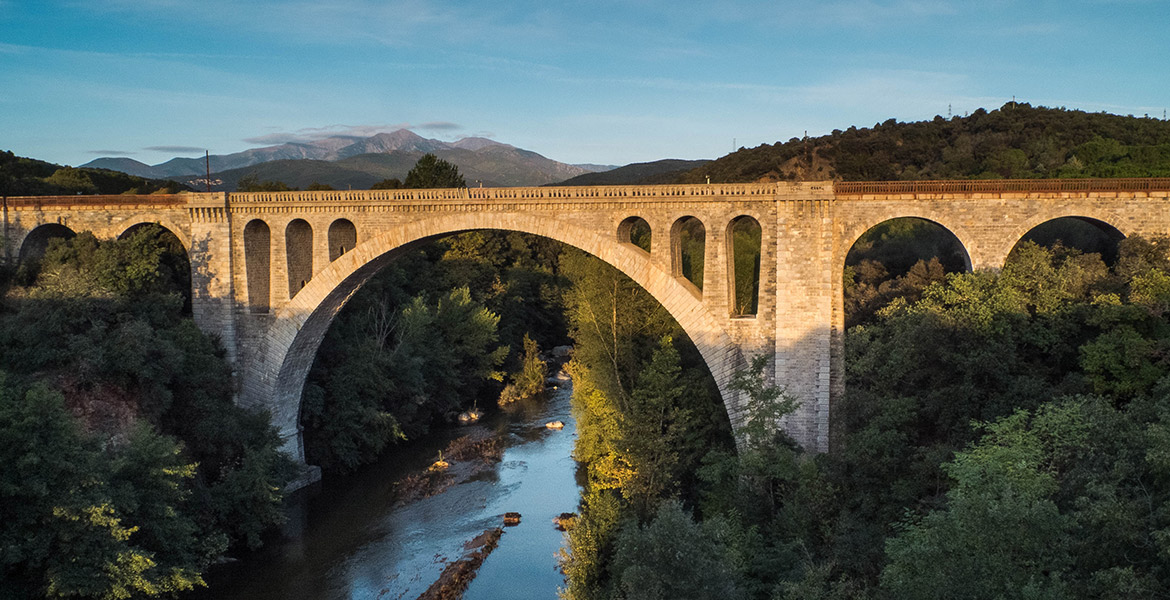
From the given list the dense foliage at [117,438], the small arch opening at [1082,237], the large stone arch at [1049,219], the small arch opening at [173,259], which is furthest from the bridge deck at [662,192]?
the dense foliage at [117,438]

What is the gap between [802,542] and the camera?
1697cm

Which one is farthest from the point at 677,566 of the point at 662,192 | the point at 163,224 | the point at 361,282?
the point at 163,224

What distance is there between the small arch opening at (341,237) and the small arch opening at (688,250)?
34.9 feet

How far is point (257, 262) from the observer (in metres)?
28.4

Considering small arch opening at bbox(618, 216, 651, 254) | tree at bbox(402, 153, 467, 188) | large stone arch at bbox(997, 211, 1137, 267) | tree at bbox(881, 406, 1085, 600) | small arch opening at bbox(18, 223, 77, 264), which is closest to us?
tree at bbox(881, 406, 1085, 600)

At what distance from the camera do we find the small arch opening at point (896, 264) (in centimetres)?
2256

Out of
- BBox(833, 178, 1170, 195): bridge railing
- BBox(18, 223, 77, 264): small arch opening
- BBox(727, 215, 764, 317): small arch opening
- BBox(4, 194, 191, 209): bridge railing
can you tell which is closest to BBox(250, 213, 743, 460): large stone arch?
BBox(727, 215, 764, 317): small arch opening

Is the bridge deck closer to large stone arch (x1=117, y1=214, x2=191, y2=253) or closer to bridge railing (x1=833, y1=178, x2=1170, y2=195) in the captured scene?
bridge railing (x1=833, y1=178, x2=1170, y2=195)

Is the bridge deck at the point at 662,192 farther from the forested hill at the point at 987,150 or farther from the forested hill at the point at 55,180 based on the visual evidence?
the forested hill at the point at 987,150

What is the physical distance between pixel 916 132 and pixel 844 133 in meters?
5.90

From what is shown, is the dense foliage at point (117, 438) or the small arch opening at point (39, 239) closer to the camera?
the dense foliage at point (117, 438)

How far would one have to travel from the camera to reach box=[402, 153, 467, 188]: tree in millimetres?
53688

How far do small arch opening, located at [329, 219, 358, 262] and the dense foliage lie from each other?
4890 millimetres

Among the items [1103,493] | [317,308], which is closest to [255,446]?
[317,308]
